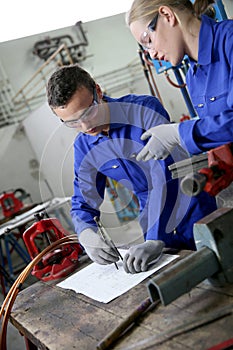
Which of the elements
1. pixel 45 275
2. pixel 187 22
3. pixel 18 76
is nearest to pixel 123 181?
pixel 45 275

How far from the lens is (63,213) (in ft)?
13.4

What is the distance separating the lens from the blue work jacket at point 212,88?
0.88 meters

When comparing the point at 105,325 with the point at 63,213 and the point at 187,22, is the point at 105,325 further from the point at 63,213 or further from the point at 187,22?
the point at 63,213

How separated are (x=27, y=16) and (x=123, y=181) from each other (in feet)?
2.51

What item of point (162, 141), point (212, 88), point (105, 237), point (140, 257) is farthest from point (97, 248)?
point (212, 88)

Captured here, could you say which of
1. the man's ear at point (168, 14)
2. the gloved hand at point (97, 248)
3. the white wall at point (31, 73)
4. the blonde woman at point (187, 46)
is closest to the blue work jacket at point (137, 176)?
the gloved hand at point (97, 248)

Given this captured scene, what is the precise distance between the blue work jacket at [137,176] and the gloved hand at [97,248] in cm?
5

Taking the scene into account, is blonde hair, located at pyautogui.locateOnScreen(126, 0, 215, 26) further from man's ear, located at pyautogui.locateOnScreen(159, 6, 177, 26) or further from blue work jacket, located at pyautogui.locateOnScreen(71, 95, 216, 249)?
blue work jacket, located at pyautogui.locateOnScreen(71, 95, 216, 249)

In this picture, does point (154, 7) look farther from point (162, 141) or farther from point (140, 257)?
point (140, 257)

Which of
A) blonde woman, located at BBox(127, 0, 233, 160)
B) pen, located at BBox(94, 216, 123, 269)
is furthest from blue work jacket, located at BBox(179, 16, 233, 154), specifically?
pen, located at BBox(94, 216, 123, 269)

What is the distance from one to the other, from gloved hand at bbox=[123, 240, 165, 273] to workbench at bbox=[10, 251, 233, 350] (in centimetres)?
7

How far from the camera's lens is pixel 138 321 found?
750mm

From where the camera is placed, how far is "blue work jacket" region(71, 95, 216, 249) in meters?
1.16

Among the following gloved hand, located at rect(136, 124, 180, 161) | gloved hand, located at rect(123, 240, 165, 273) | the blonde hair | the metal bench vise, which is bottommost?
gloved hand, located at rect(123, 240, 165, 273)
